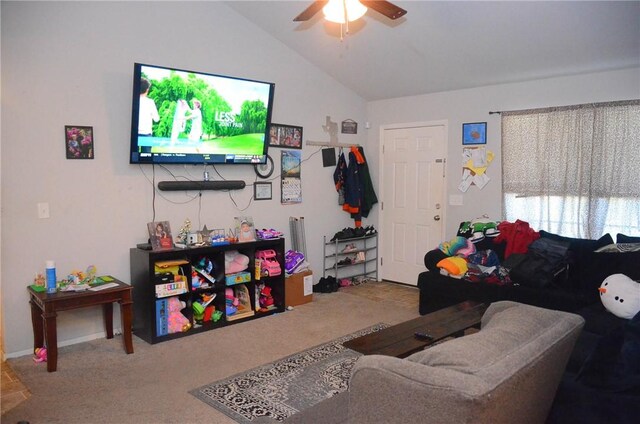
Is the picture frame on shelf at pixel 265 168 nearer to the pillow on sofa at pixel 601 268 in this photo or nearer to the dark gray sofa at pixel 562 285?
the dark gray sofa at pixel 562 285

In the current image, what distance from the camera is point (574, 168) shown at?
173 inches

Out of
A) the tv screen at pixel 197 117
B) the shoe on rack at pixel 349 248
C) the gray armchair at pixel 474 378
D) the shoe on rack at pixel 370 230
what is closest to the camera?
the gray armchair at pixel 474 378

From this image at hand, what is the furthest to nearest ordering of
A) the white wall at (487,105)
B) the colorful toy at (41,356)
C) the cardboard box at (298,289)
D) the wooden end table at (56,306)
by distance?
the cardboard box at (298,289)
the white wall at (487,105)
the colorful toy at (41,356)
the wooden end table at (56,306)

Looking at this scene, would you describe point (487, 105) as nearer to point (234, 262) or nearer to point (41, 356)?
point (234, 262)

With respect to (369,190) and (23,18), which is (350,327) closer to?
(369,190)

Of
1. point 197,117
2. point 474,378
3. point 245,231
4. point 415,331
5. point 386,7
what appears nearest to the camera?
point 474,378

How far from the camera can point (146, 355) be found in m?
3.59

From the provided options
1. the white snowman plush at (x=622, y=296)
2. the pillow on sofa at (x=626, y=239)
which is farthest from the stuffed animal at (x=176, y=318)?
the pillow on sofa at (x=626, y=239)

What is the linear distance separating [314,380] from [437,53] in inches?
126

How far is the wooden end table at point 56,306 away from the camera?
3221mm

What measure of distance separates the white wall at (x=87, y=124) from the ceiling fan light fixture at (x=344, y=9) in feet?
5.84

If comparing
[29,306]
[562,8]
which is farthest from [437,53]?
[29,306]

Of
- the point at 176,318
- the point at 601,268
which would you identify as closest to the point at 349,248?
the point at 176,318

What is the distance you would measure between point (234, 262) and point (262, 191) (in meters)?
0.93
